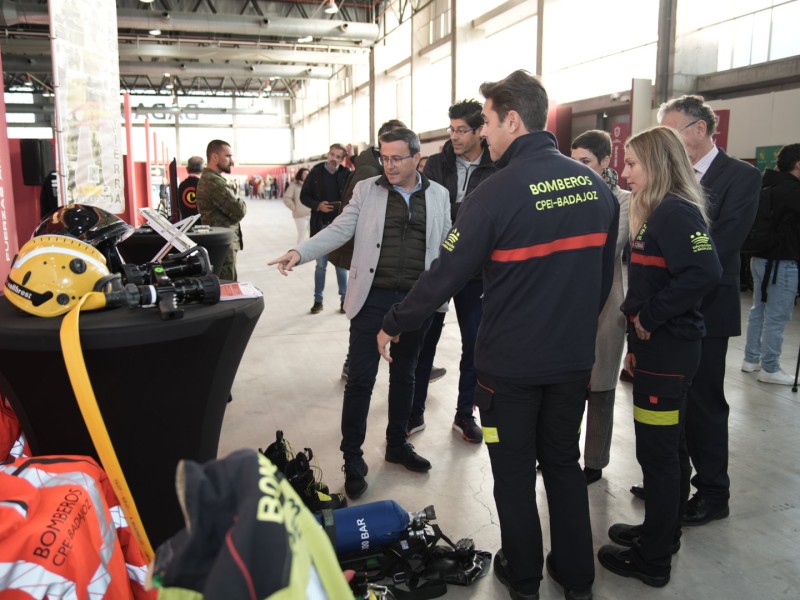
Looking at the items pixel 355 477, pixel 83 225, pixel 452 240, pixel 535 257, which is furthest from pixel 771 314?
pixel 83 225

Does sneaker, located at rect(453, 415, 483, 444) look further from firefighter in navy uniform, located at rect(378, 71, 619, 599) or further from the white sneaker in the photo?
the white sneaker

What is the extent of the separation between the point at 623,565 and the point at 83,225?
210 cm

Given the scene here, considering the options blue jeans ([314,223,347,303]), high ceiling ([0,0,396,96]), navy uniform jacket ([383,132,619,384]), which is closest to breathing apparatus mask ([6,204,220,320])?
navy uniform jacket ([383,132,619,384])

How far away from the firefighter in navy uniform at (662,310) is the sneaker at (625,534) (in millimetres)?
138

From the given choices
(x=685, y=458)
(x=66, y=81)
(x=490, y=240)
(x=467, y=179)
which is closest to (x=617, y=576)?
(x=685, y=458)

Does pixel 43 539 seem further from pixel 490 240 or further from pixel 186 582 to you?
pixel 490 240

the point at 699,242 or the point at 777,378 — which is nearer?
the point at 699,242

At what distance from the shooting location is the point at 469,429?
3352 millimetres

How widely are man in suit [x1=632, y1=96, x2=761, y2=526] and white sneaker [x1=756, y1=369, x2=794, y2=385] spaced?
2.09m

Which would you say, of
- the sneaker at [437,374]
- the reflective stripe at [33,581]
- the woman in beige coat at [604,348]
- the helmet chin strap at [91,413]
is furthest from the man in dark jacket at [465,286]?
the reflective stripe at [33,581]

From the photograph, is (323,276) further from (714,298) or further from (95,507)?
(95,507)

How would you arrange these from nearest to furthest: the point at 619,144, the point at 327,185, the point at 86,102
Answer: the point at 86,102, the point at 327,185, the point at 619,144

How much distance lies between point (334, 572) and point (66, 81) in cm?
279

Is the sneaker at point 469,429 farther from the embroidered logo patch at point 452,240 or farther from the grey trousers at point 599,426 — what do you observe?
Result: the embroidered logo patch at point 452,240
